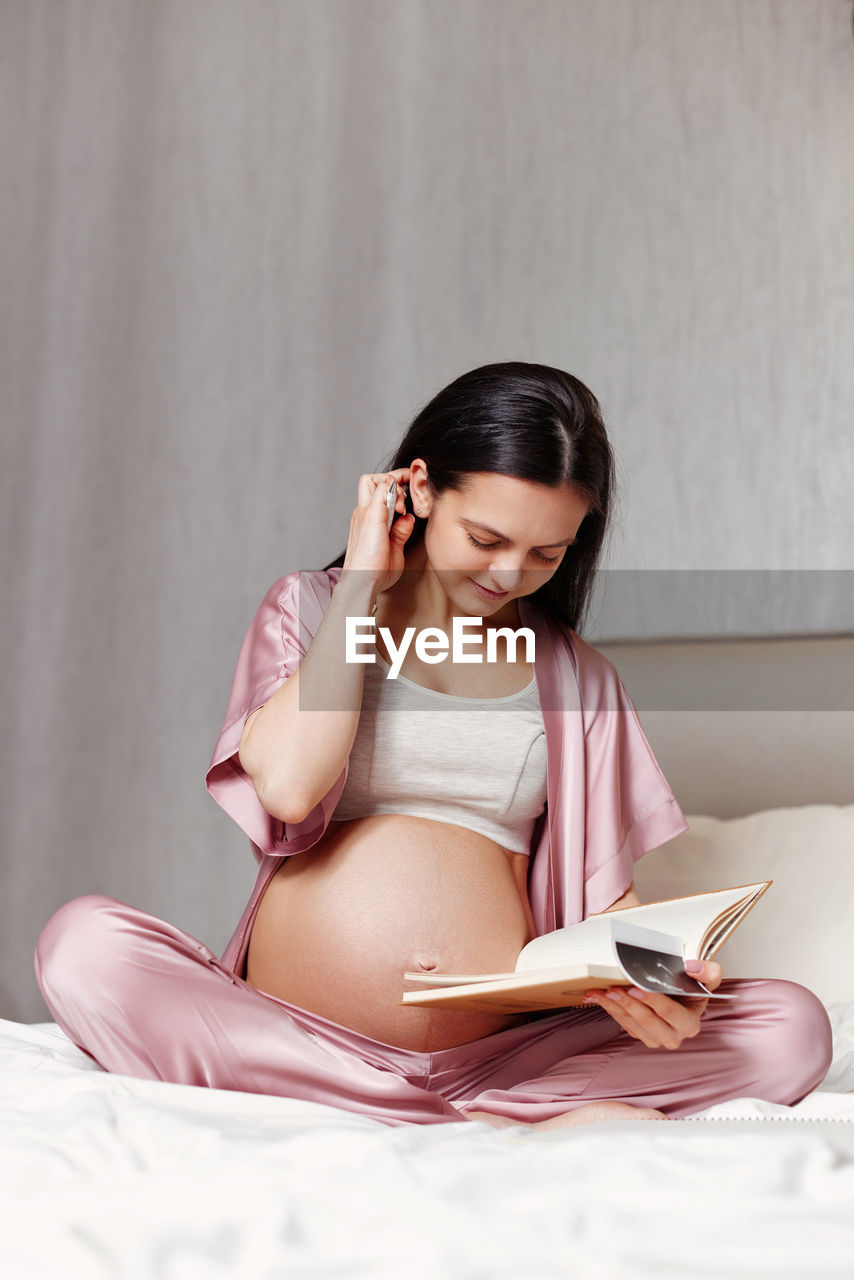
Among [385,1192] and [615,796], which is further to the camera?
[615,796]

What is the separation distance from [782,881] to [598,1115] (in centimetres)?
70

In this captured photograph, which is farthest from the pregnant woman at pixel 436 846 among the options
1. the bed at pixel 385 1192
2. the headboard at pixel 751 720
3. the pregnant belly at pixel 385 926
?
the headboard at pixel 751 720

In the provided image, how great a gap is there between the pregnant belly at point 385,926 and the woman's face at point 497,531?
0.27 metres

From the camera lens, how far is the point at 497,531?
118cm

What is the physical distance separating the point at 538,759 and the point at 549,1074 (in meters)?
0.34

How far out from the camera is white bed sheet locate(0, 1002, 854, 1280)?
0.57 m

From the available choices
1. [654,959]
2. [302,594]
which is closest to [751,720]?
[302,594]

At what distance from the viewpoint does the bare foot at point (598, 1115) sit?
38.6 inches

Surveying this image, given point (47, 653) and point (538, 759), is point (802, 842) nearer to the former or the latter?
point (538, 759)

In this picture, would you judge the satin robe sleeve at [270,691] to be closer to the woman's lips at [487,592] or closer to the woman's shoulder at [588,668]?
the woman's lips at [487,592]

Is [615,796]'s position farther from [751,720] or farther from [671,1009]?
[751,720]

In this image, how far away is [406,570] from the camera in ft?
4.57

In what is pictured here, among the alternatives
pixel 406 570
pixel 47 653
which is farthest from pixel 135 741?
pixel 406 570

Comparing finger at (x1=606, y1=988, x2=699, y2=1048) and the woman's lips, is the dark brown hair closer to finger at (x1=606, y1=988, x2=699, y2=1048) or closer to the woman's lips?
the woman's lips
